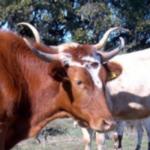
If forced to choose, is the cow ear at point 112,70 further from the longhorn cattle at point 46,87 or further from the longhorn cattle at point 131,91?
the longhorn cattle at point 131,91

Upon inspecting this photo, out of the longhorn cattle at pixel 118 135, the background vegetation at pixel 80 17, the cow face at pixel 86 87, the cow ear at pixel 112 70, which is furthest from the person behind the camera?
the background vegetation at pixel 80 17

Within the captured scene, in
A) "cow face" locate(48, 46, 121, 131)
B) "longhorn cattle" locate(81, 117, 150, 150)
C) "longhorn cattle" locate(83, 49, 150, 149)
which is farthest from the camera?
"longhorn cattle" locate(81, 117, 150, 150)

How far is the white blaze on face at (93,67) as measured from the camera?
8406 mm

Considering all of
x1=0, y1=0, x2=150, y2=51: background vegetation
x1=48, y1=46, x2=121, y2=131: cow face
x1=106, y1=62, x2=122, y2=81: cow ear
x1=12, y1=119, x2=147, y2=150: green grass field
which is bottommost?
x1=12, y1=119, x2=147, y2=150: green grass field

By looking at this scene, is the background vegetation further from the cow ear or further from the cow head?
the cow head

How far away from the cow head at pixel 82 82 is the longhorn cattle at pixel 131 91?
281 centimetres

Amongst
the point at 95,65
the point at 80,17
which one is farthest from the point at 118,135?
the point at 80,17

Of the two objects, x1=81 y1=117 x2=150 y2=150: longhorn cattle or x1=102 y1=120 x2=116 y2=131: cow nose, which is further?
x1=81 y1=117 x2=150 y2=150: longhorn cattle

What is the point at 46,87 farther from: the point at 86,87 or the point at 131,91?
the point at 131,91

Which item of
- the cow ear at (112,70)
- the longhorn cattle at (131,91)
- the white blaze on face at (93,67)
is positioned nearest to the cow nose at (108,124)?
the white blaze on face at (93,67)

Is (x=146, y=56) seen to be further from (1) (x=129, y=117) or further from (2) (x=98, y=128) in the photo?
(2) (x=98, y=128)

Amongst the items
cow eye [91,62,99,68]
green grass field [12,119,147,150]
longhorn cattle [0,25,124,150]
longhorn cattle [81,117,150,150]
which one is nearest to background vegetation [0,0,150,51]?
green grass field [12,119,147,150]

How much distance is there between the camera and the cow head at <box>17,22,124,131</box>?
837 cm

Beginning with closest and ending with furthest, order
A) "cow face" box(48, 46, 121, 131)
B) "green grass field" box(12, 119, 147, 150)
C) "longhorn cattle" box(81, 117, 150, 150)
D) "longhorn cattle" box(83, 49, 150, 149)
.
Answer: "cow face" box(48, 46, 121, 131), "longhorn cattle" box(83, 49, 150, 149), "longhorn cattle" box(81, 117, 150, 150), "green grass field" box(12, 119, 147, 150)
